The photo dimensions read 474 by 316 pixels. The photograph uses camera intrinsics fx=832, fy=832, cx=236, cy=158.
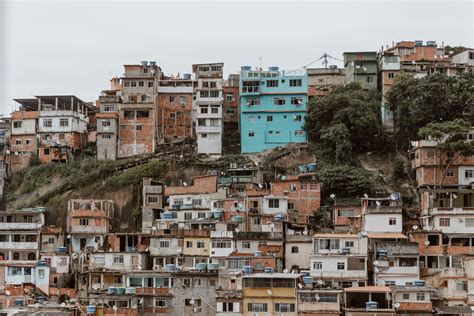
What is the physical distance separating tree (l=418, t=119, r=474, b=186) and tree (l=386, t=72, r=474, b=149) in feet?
7.46

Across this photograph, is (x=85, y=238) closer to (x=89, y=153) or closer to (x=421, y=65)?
(x=89, y=153)

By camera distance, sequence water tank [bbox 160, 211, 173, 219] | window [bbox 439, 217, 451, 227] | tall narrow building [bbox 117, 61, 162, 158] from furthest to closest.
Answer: tall narrow building [bbox 117, 61, 162, 158] → water tank [bbox 160, 211, 173, 219] → window [bbox 439, 217, 451, 227]

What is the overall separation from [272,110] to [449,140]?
28.2 feet

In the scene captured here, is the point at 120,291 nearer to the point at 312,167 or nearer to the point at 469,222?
the point at 312,167

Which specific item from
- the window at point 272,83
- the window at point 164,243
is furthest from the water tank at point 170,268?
the window at point 272,83

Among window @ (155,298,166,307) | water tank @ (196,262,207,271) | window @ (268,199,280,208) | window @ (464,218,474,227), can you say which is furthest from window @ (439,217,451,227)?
window @ (155,298,166,307)

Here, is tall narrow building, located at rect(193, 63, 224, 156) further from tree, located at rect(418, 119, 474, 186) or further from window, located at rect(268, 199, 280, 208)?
tree, located at rect(418, 119, 474, 186)

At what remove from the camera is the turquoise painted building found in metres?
36.3

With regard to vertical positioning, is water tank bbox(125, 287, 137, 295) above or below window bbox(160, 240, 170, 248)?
below

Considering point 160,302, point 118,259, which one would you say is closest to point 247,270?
point 160,302

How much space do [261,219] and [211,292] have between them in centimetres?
475

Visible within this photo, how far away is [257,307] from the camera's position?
2517 centimetres

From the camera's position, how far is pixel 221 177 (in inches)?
1340

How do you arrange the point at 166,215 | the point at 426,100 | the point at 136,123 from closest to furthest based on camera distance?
1. the point at 166,215
2. the point at 426,100
3. the point at 136,123
